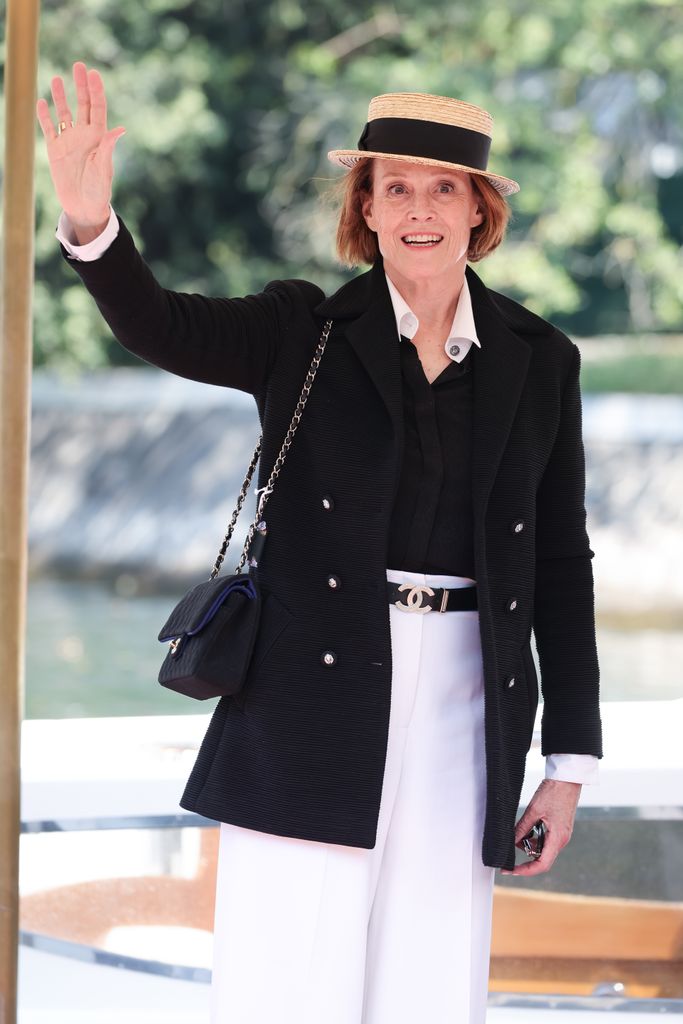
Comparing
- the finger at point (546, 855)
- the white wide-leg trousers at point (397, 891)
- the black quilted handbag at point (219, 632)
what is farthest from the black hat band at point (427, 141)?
the finger at point (546, 855)

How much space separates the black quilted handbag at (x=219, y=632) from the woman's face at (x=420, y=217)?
0.78 ft

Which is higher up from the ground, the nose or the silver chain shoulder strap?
the nose

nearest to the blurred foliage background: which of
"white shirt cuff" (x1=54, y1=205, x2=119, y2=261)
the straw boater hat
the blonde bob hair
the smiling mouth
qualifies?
the blonde bob hair

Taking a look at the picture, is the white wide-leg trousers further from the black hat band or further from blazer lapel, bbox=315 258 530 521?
the black hat band

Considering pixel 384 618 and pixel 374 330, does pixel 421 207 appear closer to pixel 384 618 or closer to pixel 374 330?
pixel 374 330

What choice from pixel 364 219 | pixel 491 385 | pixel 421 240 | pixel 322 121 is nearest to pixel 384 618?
pixel 491 385

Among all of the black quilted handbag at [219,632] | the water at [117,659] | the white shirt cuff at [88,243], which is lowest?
the water at [117,659]

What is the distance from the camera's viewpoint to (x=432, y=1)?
51.1 ft

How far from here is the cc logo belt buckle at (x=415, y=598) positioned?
1.91m

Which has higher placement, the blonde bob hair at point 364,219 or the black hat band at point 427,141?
the black hat band at point 427,141

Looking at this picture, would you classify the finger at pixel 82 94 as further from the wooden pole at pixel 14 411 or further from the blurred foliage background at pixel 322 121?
the blurred foliage background at pixel 322 121

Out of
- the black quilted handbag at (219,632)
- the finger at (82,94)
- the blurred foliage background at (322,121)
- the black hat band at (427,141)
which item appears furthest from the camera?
the blurred foliage background at (322,121)

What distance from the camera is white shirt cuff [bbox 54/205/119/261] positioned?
5.60ft

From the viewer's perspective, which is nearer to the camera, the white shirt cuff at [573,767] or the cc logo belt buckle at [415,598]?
the cc logo belt buckle at [415,598]
